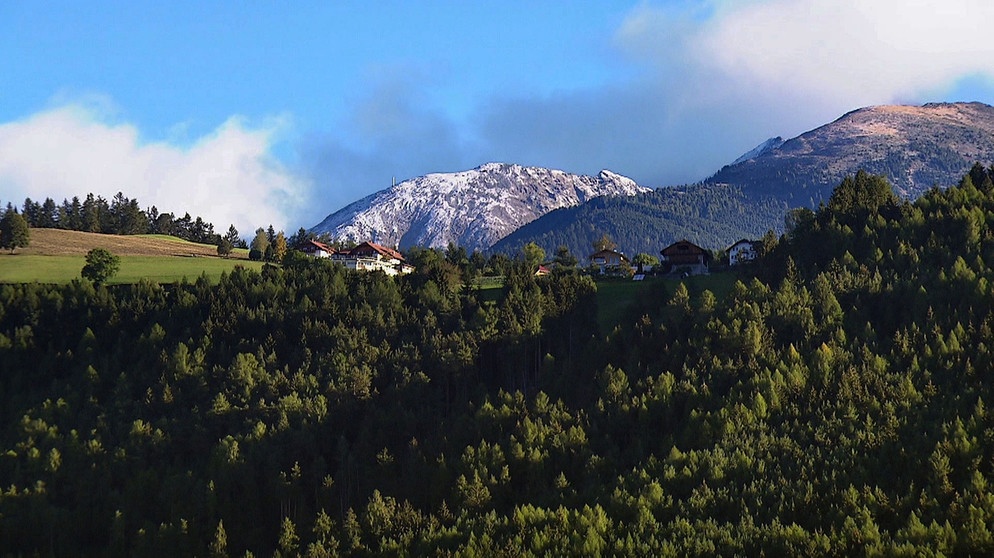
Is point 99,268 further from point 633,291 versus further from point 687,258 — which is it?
point 687,258

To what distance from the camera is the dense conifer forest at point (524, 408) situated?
81062 mm

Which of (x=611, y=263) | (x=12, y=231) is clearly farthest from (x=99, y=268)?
(x=611, y=263)

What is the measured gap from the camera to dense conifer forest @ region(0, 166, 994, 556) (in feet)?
266

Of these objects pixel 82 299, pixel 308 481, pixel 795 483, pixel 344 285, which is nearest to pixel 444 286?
pixel 344 285

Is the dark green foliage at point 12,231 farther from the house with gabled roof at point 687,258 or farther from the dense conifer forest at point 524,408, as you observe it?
the house with gabled roof at point 687,258

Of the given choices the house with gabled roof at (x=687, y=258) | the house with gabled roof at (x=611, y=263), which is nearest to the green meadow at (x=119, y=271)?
the house with gabled roof at (x=611, y=263)

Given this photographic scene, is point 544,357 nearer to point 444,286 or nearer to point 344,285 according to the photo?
point 444,286

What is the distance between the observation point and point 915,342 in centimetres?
10275

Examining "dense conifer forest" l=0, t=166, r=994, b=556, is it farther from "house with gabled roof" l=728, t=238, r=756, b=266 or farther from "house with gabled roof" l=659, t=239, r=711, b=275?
"house with gabled roof" l=659, t=239, r=711, b=275

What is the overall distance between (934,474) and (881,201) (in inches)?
3145

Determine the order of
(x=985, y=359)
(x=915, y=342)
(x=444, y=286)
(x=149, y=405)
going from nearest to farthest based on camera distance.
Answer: (x=985, y=359), (x=915, y=342), (x=149, y=405), (x=444, y=286)

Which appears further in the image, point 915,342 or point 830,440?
point 915,342

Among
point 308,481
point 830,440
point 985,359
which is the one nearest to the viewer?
point 830,440

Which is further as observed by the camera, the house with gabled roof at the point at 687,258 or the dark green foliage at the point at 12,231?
the dark green foliage at the point at 12,231
